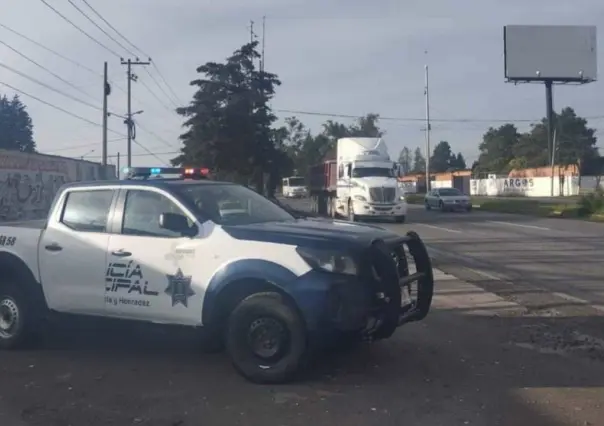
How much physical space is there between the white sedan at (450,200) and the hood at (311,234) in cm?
4009

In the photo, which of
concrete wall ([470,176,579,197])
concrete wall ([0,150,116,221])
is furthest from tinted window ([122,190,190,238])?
concrete wall ([470,176,579,197])

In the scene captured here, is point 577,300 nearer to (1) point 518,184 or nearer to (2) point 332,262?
(2) point 332,262

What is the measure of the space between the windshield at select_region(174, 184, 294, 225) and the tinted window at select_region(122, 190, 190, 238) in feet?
0.60

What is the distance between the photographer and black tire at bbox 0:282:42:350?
8750mm

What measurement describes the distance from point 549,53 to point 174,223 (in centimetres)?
6703

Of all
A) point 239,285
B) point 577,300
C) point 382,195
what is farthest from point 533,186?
point 239,285

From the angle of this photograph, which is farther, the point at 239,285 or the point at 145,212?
the point at 145,212

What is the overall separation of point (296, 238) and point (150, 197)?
1.71 meters

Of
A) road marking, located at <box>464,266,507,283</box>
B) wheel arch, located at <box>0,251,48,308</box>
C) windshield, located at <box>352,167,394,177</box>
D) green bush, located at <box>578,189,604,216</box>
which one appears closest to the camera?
wheel arch, located at <box>0,251,48,308</box>

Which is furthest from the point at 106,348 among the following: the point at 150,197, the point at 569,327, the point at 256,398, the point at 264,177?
the point at 264,177

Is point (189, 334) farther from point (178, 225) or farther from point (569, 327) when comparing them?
point (569, 327)

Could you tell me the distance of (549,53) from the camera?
230ft

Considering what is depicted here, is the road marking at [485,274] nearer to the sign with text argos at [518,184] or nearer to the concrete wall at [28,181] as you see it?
Answer: the concrete wall at [28,181]

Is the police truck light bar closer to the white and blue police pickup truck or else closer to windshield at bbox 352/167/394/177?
the white and blue police pickup truck
